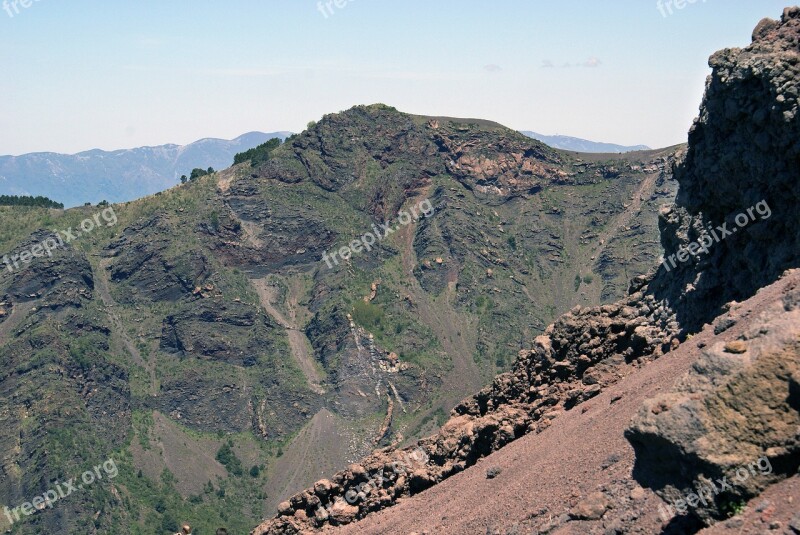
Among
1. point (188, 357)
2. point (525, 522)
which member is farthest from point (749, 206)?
point (188, 357)

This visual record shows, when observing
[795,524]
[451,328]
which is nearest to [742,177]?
[795,524]

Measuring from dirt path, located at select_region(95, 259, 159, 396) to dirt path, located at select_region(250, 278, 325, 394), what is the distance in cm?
2162

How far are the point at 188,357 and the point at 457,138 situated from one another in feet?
216

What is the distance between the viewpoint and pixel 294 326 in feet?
503

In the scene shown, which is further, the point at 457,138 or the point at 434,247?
the point at 457,138

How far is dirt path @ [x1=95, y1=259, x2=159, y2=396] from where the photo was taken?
14238cm

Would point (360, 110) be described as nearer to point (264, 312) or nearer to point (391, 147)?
point (391, 147)

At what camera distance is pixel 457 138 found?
174375mm

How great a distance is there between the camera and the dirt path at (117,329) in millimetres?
142375

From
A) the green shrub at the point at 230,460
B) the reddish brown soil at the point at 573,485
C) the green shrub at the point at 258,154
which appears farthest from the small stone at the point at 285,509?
the green shrub at the point at 258,154

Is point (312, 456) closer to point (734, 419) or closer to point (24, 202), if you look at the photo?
point (24, 202)

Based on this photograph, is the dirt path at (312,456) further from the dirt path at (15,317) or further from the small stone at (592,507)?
the small stone at (592,507)

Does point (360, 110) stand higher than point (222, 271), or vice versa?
point (360, 110)

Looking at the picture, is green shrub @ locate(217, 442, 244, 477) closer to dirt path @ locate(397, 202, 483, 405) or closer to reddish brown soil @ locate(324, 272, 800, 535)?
dirt path @ locate(397, 202, 483, 405)
